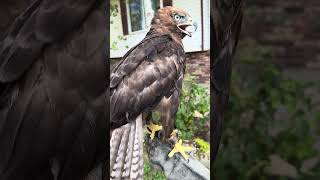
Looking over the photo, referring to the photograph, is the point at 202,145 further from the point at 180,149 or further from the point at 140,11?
the point at 140,11

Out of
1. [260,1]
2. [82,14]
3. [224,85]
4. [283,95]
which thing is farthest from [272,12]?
[82,14]

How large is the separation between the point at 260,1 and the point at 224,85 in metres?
1.11

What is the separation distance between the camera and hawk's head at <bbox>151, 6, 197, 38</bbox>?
4.71 ft

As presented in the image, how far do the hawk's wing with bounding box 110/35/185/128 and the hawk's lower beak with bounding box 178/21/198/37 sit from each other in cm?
4

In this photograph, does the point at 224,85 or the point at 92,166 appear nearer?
the point at 92,166

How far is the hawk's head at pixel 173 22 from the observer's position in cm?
144

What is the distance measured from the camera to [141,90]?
1.48m

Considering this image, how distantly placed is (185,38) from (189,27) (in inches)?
1.2

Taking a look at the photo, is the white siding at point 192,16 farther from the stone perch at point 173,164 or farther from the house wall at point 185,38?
the stone perch at point 173,164

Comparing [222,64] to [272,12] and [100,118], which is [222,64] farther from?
[272,12]

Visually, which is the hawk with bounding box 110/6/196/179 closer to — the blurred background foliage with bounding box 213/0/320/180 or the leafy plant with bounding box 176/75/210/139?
the leafy plant with bounding box 176/75/210/139

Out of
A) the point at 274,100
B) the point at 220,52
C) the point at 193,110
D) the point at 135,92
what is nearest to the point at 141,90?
the point at 135,92

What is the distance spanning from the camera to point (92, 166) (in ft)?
5.11

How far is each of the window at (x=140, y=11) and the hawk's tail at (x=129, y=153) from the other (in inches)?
9.3
